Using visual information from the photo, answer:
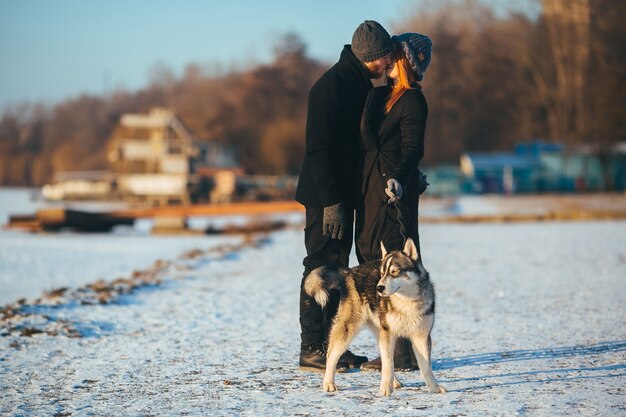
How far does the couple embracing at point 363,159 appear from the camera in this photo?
546cm

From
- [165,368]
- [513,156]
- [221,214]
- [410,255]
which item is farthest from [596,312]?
[513,156]

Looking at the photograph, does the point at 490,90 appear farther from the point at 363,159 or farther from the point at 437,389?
the point at 437,389

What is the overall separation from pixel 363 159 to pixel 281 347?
205cm

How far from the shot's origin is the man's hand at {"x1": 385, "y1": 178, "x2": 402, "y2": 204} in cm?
533

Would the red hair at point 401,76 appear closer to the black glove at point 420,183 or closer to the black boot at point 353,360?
the black glove at point 420,183

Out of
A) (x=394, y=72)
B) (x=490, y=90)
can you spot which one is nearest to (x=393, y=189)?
(x=394, y=72)

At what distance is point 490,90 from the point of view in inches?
2493

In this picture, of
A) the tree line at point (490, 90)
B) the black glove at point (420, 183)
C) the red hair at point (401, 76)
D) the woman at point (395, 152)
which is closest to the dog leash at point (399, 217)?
the woman at point (395, 152)

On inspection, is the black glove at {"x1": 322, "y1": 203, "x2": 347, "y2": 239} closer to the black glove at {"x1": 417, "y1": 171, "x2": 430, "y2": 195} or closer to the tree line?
the black glove at {"x1": 417, "y1": 171, "x2": 430, "y2": 195}

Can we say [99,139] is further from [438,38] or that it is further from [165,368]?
[165,368]

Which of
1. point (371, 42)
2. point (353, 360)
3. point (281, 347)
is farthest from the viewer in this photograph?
point (281, 347)

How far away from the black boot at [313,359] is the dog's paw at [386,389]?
0.79 m

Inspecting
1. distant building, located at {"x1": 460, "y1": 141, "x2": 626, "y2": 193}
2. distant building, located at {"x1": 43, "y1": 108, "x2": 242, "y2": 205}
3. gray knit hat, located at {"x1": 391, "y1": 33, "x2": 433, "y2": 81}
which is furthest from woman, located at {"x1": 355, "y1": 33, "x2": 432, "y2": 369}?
distant building, located at {"x1": 460, "y1": 141, "x2": 626, "y2": 193}

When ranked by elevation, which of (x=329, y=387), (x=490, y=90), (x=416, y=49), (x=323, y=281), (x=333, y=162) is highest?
(x=490, y=90)
